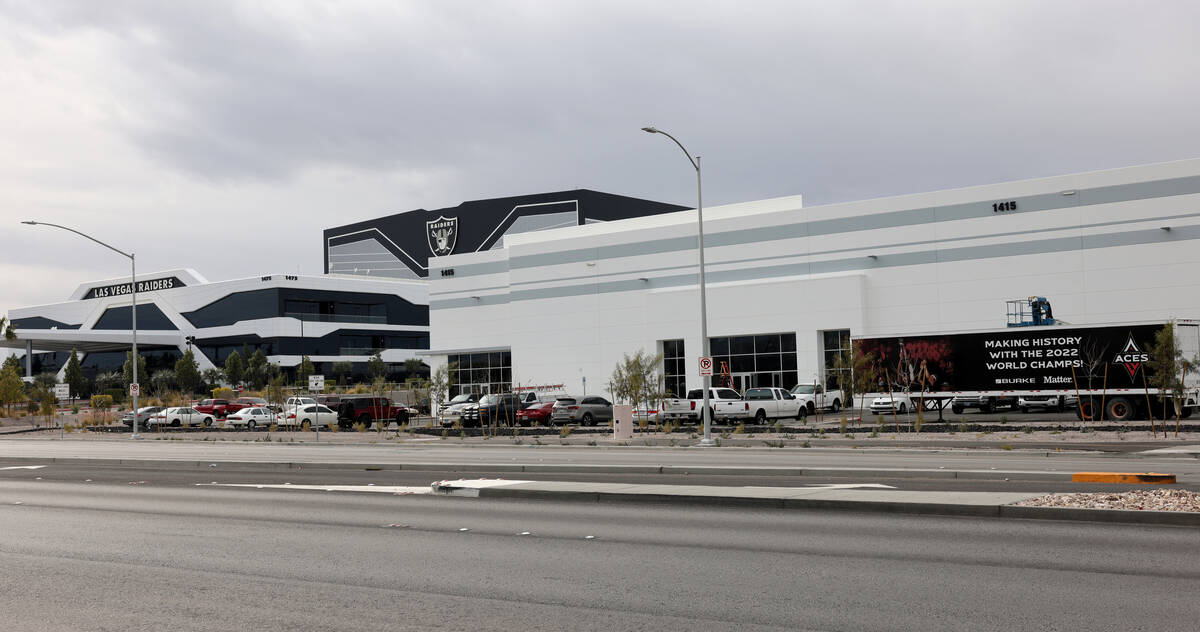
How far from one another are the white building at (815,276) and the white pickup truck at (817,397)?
2040mm

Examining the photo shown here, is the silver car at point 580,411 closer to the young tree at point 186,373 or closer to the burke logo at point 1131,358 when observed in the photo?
the burke logo at point 1131,358

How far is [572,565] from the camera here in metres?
9.63

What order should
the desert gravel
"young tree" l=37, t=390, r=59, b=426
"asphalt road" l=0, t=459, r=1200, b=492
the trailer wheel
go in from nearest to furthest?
the desert gravel < "asphalt road" l=0, t=459, r=1200, b=492 < the trailer wheel < "young tree" l=37, t=390, r=59, b=426

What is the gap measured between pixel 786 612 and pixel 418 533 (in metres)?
5.79

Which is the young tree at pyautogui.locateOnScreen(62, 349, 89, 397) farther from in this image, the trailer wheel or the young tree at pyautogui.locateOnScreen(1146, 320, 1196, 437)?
the young tree at pyautogui.locateOnScreen(1146, 320, 1196, 437)

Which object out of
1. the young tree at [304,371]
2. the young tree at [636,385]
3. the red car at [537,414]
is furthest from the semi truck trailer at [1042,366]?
the young tree at [304,371]

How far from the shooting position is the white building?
47812 mm

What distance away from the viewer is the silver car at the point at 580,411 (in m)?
45.7

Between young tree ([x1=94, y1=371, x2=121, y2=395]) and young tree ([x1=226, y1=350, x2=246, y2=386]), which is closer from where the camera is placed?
young tree ([x1=226, y1=350, x2=246, y2=386])

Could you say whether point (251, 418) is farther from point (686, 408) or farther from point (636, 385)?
point (686, 408)

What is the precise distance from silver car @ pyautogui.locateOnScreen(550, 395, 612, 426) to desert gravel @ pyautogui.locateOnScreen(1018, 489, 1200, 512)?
1317 inches

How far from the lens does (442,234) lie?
5340 inches

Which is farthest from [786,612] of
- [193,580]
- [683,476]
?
[683,476]

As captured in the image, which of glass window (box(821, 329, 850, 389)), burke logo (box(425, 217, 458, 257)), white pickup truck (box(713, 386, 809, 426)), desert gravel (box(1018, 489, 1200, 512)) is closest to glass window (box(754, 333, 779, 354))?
glass window (box(821, 329, 850, 389))
